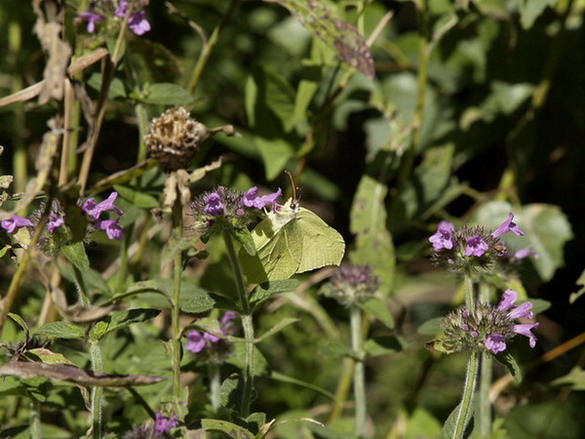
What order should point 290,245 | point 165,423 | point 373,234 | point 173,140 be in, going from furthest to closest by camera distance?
point 373,234 → point 290,245 → point 165,423 → point 173,140

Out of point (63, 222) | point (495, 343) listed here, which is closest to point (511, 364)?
point (495, 343)

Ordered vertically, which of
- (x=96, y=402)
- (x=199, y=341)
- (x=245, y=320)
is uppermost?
(x=245, y=320)

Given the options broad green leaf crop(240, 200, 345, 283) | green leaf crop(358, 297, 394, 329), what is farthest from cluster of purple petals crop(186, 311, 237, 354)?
green leaf crop(358, 297, 394, 329)

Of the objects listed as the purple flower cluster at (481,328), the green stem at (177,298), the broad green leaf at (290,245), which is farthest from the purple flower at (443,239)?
the green stem at (177,298)

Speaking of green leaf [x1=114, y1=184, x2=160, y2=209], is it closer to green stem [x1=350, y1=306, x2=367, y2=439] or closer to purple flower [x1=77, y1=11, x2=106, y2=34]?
purple flower [x1=77, y1=11, x2=106, y2=34]

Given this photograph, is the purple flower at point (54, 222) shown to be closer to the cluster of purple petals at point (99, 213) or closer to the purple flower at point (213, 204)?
the cluster of purple petals at point (99, 213)

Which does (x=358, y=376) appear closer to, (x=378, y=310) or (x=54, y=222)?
(x=378, y=310)

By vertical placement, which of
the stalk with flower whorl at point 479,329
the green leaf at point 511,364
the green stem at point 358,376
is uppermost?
the stalk with flower whorl at point 479,329
